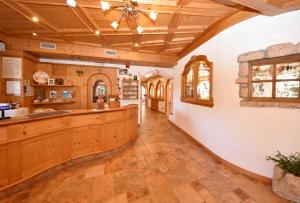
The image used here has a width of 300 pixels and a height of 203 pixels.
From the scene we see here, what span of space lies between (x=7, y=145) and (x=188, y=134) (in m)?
4.57

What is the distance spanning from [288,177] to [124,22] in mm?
3979

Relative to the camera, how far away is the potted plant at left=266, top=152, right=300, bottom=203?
195 cm

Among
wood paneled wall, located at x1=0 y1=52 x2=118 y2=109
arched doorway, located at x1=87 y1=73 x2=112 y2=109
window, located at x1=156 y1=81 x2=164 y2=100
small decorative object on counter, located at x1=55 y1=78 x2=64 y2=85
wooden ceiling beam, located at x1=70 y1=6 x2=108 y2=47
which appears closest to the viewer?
wooden ceiling beam, located at x1=70 y1=6 x2=108 y2=47

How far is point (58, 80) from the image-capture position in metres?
4.97

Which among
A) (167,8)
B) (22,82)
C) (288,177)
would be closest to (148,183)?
(288,177)

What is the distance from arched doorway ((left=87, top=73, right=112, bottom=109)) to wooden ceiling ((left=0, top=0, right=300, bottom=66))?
59.3 inches

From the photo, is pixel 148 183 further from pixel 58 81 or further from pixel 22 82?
pixel 58 81

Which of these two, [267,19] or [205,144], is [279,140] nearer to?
[205,144]

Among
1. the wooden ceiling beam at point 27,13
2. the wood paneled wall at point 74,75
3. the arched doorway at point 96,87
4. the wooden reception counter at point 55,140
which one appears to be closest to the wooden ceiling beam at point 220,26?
the wooden reception counter at point 55,140

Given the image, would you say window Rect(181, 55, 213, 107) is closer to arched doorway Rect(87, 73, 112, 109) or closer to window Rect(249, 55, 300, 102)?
window Rect(249, 55, 300, 102)

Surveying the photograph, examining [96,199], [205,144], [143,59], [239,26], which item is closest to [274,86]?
[239,26]

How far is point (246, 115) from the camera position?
8.93 ft

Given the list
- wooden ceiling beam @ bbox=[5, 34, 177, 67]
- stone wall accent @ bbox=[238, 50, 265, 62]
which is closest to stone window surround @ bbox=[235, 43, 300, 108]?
stone wall accent @ bbox=[238, 50, 265, 62]

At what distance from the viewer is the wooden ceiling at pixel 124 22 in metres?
2.39
